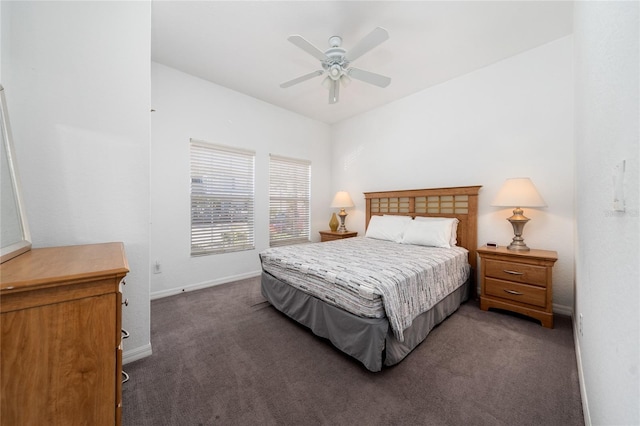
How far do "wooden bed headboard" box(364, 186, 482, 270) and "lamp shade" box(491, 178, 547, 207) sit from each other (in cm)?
48

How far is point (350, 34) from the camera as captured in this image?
2.43 meters

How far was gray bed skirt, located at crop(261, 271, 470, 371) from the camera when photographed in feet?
5.41

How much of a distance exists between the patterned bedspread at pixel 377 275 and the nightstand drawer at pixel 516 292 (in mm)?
274

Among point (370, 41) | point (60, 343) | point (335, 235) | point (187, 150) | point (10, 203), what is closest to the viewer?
point (60, 343)

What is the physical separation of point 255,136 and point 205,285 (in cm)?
239

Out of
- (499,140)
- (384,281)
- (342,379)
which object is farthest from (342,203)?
(342,379)

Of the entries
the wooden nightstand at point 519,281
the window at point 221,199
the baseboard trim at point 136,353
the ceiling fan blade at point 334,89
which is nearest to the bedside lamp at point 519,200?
the wooden nightstand at point 519,281

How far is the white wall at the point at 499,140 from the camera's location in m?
2.55

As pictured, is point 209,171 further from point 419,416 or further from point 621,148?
point 621,148

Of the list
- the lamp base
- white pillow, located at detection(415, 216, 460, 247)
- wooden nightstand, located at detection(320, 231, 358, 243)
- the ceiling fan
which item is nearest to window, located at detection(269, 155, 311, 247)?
wooden nightstand, located at detection(320, 231, 358, 243)

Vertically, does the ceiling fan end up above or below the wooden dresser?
above

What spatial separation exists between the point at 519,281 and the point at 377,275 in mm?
1702

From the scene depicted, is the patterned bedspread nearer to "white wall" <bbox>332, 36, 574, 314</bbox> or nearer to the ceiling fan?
"white wall" <bbox>332, 36, 574, 314</bbox>

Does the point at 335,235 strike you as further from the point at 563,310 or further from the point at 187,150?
the point at 563,310
